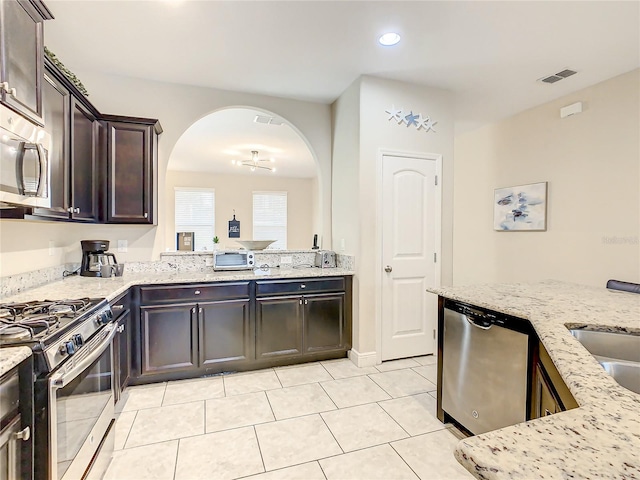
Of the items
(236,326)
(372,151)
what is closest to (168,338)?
(236,326)

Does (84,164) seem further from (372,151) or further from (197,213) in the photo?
(197,213)

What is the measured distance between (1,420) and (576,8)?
376 centimetres

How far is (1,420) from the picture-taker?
3.51 ft

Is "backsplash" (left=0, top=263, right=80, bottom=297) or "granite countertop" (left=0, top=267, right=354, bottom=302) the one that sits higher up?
"backsplash" (left=0, top=263, right=80, bottom=297)

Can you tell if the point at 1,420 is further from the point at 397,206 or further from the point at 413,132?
the point at 413,132

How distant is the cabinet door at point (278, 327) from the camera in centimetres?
313

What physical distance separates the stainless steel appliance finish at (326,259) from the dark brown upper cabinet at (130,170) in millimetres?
1712

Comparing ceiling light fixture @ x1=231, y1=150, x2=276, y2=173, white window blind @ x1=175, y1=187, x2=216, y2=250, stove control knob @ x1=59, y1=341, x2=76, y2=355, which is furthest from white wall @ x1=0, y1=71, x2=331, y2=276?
white window blind @ x1=175, y1=187, x2=216, y2=250

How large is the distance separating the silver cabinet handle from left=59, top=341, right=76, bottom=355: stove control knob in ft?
0.94

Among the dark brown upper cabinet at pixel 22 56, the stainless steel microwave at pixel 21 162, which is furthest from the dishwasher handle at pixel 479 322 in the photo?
the dark brown upper cabinet at pixel 22 56

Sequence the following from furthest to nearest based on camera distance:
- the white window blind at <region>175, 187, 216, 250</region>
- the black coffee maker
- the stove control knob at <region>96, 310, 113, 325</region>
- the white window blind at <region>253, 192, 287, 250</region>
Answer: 1. the white window blind at <region>253, 192, 287, 250</region>
2. the white window blind at <region>175, 187, 216, 250</region>
3. the black coffee maker
4. the stove control knob at <region>96, 310, 113, 325</region>

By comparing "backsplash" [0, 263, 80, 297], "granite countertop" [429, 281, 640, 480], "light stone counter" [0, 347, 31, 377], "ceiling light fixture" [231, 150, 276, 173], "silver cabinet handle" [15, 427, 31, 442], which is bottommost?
"silver cabinet handle" [15, 427, 31, 442]

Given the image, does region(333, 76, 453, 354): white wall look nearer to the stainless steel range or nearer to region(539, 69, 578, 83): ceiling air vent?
region(539, 69, 578, 83): ceiling air vent

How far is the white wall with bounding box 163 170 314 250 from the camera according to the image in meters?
7.98
